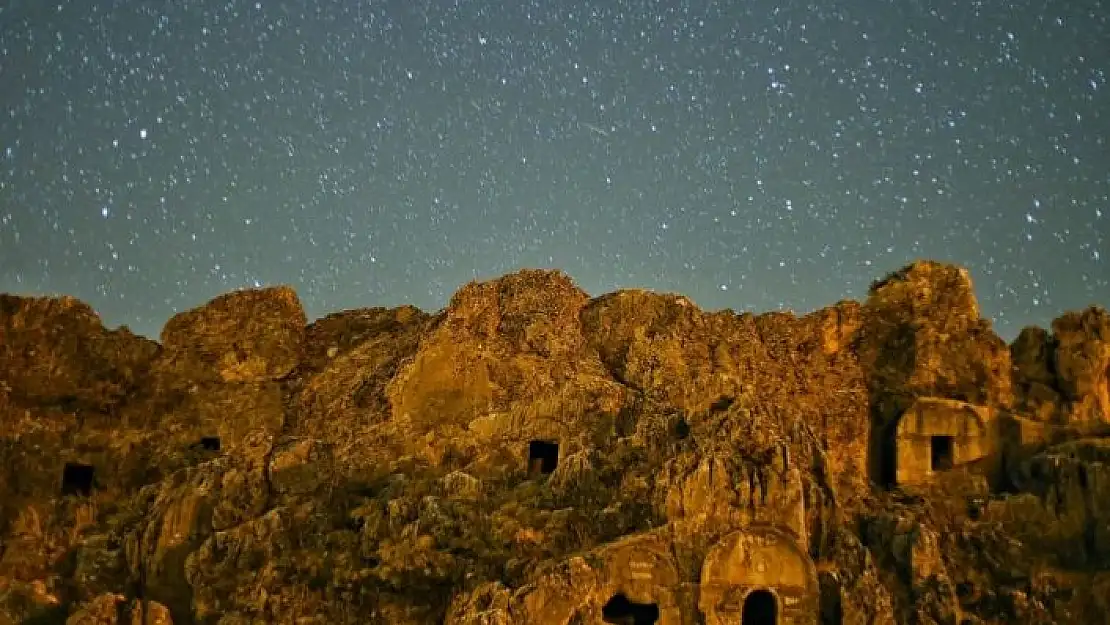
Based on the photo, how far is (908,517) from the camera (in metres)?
25.3

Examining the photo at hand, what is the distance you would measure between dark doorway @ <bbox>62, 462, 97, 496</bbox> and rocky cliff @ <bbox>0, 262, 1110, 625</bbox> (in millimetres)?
75

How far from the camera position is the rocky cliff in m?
21.6

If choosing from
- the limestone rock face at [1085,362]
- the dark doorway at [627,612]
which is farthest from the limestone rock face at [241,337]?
the limestone rock face at [1085,362]

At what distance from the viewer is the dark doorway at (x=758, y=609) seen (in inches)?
905

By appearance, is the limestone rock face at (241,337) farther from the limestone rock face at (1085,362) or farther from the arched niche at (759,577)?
the limestone rock face at (1085,362)

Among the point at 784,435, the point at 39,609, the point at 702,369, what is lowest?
the point at 39,609

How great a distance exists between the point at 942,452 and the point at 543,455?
9.90 m

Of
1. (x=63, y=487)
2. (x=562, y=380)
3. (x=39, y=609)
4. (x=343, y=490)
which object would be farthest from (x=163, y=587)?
(x=562, y=380)

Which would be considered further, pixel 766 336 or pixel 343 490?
pixel 766 336

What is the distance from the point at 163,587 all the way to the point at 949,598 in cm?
1504

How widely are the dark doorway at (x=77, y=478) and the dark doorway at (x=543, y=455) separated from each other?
10399 millimetres

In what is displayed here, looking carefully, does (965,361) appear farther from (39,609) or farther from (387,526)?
(39,609)

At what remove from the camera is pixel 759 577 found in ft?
70.9

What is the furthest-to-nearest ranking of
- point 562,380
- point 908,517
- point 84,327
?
point 84,327 → point 562,380 → point 908,517
